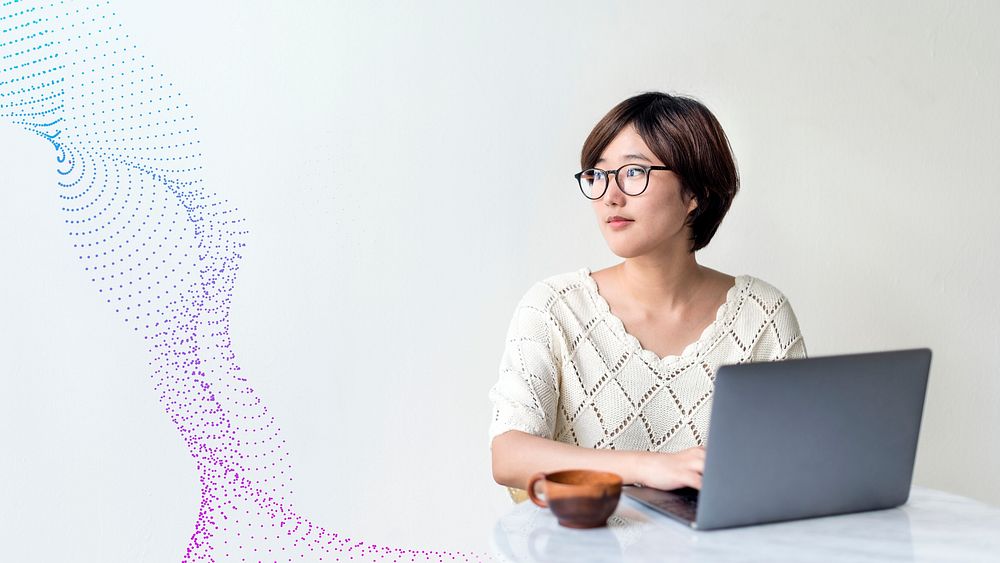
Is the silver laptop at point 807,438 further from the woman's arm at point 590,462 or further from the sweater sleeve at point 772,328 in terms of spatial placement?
the sweater sleeve at point 772,328

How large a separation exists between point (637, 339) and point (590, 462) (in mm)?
447

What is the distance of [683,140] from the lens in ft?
6.01

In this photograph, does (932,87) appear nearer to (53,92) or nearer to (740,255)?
(740,255)

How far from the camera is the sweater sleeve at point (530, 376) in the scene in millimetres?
1678

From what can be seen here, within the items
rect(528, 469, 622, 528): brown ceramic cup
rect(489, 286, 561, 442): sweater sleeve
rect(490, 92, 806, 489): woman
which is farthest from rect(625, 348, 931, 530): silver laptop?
rect(490, 92, 806, 489): woman

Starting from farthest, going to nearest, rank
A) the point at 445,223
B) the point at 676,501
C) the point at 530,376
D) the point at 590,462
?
1. the point at 445,223
2. the point at 530,376
3. the point at 590,462
4. the point at 676,501

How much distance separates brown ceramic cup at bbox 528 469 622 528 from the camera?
1188mm

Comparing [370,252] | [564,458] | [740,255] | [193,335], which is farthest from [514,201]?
[564,458]

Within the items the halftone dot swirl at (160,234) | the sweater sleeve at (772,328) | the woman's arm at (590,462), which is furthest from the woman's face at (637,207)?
the halftone dot swirl at (160,234)

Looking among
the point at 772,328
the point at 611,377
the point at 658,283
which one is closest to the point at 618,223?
the point at 658,283

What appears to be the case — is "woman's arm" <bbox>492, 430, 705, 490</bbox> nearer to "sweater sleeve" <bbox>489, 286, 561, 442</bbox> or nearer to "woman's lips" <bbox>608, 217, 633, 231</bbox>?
"sweater sleeve" <bbox>489, 286, 561, 442</bbox>

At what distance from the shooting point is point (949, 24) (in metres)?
2.47

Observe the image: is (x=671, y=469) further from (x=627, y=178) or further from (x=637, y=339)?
(x=627, y=178)

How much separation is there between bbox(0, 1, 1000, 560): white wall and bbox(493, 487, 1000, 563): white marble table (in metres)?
1.07
